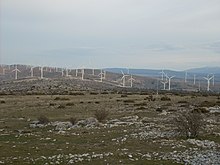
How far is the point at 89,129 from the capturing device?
A: 114 feet

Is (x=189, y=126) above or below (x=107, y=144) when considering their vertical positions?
above

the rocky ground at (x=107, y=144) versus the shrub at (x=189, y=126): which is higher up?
the shrub at (x=189, y=126)

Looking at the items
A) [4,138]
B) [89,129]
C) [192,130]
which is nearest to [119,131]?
[89,129]

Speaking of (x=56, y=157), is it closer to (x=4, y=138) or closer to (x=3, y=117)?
(x=4, y=138)

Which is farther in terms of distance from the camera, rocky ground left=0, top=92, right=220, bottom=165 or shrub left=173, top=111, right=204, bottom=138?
shrub left=173, top=111, right=204, bottom=138

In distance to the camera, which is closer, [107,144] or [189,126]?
[107,144]

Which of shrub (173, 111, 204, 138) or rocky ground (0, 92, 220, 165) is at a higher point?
shrub (173, 111, 204, 138)

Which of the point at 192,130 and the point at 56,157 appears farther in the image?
the point at 192,130

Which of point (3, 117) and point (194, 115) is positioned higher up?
point (194, 115)

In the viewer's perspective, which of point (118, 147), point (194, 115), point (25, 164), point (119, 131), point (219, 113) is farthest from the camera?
point (219, 113)

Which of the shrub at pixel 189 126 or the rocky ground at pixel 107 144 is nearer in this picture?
the rocky ground at pixel 107 144

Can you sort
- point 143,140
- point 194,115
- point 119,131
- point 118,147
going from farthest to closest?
point 119,131
point 194,115
point 143,140
point 118,147

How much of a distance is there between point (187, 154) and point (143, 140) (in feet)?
18.4

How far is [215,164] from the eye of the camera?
2047 cm
